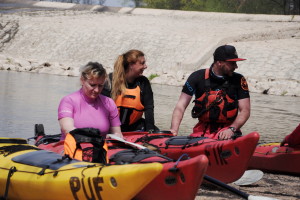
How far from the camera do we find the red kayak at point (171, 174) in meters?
4.90

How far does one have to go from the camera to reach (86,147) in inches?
225

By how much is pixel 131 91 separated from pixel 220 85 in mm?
906

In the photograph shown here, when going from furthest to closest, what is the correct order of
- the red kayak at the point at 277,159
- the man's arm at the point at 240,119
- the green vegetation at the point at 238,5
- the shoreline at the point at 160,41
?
the green vegetation at the point at 238,5, the shoreline at the point at 160,41, the red kayak at the point at 277,159, the man's arm at the point at 240,119

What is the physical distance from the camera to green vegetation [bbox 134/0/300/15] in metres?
56.2

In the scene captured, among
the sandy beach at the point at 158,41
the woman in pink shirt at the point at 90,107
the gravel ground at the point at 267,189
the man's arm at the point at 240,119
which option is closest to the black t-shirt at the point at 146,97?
the man's arm at the point at 240,119

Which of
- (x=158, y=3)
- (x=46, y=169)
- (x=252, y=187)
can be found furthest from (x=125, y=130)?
(x=158, y=3)

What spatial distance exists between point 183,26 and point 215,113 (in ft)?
123

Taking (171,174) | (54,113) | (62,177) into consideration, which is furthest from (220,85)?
(54,113)

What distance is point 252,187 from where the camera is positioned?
706cm

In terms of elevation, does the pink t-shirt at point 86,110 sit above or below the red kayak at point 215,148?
above

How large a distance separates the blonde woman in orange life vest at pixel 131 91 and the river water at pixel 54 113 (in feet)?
11.6

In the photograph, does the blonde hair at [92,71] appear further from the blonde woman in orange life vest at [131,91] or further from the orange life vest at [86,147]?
the blonde woman in orange life vest at [131,91]

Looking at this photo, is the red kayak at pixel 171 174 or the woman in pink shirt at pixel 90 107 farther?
the woman in pink shirt at pixel 90 107

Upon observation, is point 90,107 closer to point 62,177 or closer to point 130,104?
point 62,177
